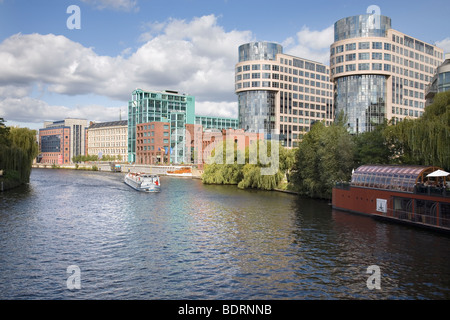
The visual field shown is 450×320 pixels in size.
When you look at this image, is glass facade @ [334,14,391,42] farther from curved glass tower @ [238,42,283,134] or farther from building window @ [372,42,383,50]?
curved glass tower @ [238,42,283,134]

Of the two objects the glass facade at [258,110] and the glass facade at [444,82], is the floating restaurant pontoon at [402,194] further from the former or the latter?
the glass facade at [258,110]

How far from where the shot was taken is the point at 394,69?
135 meters

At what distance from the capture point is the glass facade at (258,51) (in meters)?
170

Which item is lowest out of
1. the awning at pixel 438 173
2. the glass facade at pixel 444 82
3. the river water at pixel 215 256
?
the river water at pixel 215 256

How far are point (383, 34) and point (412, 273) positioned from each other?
411ft

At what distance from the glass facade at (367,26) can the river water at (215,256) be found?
100m

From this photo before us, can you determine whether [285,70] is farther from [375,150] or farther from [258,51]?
[375,150]

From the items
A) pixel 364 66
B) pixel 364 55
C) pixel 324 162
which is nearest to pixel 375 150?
pixel 324 162

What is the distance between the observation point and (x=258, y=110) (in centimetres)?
17350

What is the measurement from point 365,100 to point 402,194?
98.5 metres

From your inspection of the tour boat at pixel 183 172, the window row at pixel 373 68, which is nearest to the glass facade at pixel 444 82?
the window row at pixel 373 68

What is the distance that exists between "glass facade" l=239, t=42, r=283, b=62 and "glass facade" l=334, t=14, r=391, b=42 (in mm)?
43931

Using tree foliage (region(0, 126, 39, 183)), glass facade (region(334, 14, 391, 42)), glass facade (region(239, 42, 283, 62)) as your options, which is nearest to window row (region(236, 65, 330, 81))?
glass facade (region(239, 42, 283, 62))
